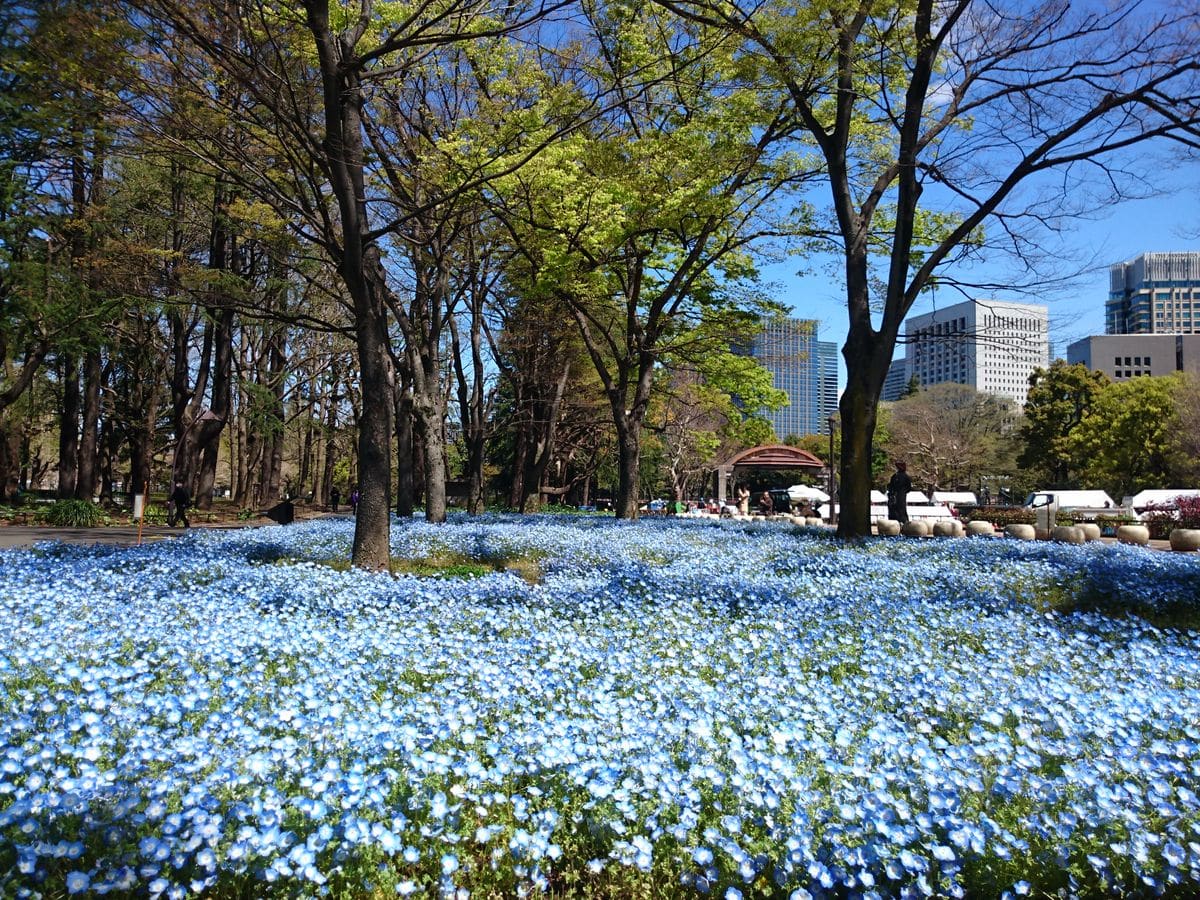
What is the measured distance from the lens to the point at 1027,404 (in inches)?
2088

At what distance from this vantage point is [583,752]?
2.89 metres

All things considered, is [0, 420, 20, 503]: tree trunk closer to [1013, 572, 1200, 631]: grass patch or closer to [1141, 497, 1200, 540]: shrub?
[1013, 572, 1200, 631]: grass patch

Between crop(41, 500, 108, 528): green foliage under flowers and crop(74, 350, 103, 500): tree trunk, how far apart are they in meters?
2.73

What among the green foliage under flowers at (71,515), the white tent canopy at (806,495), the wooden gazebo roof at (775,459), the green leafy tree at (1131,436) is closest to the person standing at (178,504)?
the green foliage under flowers at (71,515)

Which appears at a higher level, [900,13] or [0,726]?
[900,13]

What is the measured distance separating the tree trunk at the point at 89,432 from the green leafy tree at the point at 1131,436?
4678 cm

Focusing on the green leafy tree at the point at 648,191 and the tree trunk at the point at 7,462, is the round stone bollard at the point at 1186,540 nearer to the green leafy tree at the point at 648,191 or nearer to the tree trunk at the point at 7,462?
the green leafy tree at the point at 648,191

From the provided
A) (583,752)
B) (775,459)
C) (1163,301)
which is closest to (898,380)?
(1163,301)

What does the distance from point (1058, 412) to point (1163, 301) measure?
193ft

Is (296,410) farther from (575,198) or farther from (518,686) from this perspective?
(518,686)

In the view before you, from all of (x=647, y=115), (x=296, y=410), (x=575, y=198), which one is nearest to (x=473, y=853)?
(x=575, y=198)

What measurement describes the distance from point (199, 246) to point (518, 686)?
25.6 metres

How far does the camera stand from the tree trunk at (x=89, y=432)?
24.4m

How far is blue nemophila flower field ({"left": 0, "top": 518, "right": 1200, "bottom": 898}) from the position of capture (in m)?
2.41
